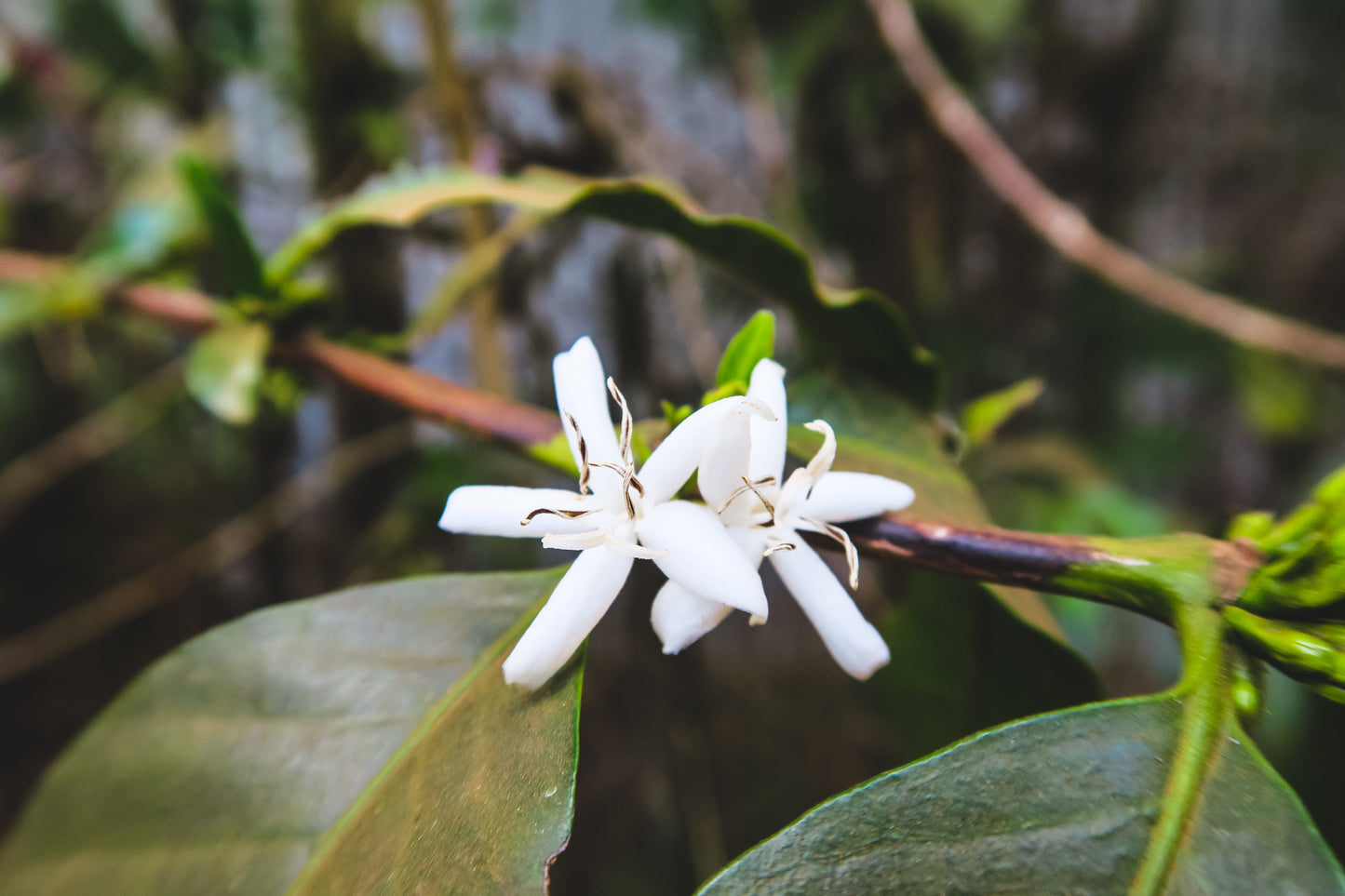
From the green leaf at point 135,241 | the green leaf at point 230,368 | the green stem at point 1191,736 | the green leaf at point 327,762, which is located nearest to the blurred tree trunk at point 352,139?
the green leaf at point 135,241

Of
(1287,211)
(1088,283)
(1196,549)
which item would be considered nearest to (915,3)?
(1088,283)

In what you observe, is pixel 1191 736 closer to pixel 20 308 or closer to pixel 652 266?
pixel 20 308

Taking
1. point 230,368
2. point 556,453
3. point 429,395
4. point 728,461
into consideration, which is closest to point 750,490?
point 728,461

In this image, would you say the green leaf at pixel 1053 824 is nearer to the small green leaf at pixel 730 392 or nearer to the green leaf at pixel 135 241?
the small green leaf at pixel 730 392

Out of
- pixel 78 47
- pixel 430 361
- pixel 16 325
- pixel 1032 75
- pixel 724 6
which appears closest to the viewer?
pixel 16 325

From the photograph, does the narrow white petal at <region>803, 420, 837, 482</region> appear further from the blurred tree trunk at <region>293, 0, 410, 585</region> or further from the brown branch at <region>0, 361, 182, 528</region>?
the brown branch at <region>0, 361, 182, 528</region>

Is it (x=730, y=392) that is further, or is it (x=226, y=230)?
(x=226, y=230)

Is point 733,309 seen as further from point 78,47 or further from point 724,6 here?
point 78,47

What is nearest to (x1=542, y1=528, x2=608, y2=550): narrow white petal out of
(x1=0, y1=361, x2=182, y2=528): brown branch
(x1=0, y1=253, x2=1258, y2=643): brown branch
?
(x1=0, y1=253, x2=1258, y2=643): brown branch
